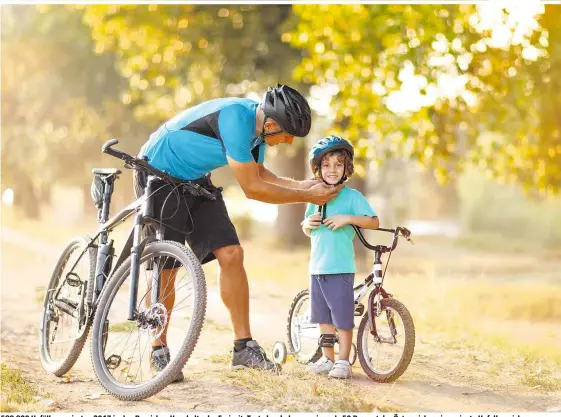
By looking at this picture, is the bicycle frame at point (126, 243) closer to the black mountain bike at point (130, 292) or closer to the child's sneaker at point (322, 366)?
the black mountain bike at point (130, 292)

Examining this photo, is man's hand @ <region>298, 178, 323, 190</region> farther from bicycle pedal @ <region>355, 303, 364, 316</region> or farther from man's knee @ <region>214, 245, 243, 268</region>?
bicycle pedal @ <region>355, 303, 364, 316</region>

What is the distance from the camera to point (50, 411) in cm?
494

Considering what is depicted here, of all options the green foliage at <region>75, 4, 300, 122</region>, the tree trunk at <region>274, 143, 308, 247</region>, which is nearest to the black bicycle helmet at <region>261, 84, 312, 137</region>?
the green foliage at <region>75, 4, 300, 122</region>

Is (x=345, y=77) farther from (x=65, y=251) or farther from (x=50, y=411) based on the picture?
(x=50, y=411)

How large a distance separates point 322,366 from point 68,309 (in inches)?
75.7

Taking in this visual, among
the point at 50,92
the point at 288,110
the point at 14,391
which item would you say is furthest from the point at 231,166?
the point at 50,92

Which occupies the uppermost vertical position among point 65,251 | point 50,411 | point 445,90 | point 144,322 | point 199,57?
point 199,57

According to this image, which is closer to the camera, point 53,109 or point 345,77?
point 345,77

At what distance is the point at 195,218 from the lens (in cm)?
554

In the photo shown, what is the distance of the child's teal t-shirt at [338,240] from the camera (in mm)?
5582

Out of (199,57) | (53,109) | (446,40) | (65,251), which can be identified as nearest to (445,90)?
(446,40)

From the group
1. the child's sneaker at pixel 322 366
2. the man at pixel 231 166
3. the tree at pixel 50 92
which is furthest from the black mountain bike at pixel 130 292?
the tree at pixel 50 92

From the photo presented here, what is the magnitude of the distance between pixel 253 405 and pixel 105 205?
6.35 feet

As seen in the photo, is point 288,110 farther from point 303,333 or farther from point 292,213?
point 292,213
